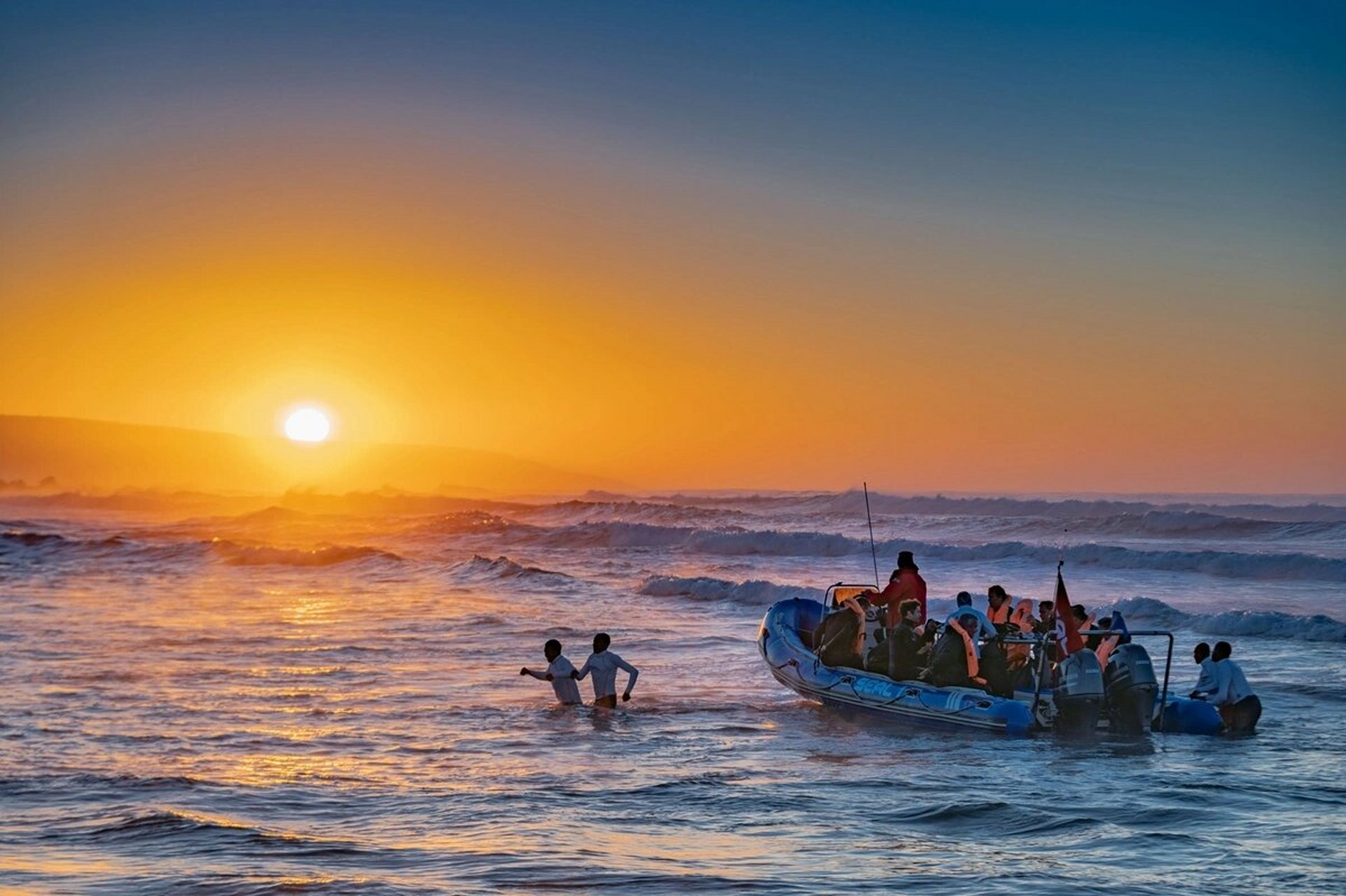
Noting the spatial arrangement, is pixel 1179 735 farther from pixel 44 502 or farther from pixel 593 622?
pixel 44 502

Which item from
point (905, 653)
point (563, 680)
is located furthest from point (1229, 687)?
point (563, 680)

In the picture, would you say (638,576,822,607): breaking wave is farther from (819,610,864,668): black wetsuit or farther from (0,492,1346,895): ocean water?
(819,610,864,668): black wetsuit

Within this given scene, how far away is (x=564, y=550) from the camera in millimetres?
51312

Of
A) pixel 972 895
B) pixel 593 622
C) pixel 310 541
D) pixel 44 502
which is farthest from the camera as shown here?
pixel 44 502

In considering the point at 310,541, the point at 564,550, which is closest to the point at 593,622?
the point at 564,550

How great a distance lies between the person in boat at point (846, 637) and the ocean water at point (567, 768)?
70cm

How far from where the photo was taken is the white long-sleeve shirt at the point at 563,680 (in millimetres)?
15359

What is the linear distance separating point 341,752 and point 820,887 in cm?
613

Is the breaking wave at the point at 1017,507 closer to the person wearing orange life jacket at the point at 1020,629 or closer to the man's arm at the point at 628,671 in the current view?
the person wearing orange life jacket at the point at 1020,629

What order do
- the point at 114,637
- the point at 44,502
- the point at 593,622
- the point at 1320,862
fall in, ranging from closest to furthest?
the point at 1320,862 < the point at 114,637 < the point at 593,622 < the point at 44,502

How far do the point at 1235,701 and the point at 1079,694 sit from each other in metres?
1.77

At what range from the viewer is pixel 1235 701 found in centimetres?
1377

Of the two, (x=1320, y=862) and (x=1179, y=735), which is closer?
(x=1320, y=862)

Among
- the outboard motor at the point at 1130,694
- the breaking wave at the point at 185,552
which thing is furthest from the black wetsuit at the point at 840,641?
the breaking wave at the point at 185,552
